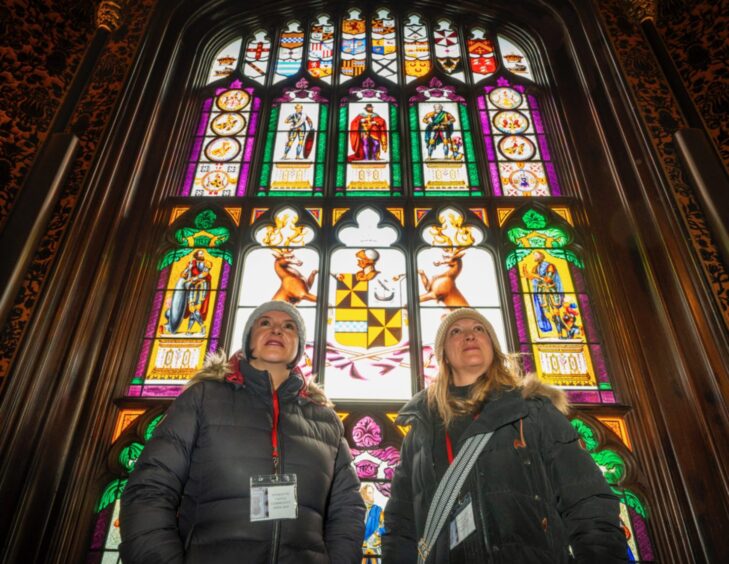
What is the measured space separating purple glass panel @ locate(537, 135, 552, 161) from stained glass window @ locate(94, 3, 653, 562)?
0.03 meters

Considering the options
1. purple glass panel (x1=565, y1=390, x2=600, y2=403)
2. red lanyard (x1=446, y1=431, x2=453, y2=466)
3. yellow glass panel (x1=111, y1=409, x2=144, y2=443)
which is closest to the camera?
red lanyard (x1=446, y1=431, x2=453, y2=466)

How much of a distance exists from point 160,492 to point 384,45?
5.84m

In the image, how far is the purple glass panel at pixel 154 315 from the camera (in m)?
3.67

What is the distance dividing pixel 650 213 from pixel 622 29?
85.8 inches

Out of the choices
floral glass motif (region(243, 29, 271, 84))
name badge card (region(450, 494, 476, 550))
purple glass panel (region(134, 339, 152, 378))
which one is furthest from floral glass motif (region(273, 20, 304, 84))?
name badge card (region(450, 494, 476, 550))

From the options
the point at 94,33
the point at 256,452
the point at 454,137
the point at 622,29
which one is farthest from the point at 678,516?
the point at 94,33

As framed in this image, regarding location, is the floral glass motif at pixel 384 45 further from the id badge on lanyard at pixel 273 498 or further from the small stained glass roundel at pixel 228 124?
the id badge on lanyard at pixel 273 498

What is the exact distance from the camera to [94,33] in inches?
182

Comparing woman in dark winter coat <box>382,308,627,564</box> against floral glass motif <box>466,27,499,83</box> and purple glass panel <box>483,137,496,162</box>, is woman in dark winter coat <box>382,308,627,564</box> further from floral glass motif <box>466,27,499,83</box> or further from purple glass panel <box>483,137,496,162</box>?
floral glass motif <box>466,27,499,83</box>

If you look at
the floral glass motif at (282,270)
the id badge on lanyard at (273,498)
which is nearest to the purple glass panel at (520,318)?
the floral glass motif at (282,270)

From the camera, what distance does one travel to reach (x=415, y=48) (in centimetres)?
616

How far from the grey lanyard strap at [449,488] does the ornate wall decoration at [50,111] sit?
2438 mm

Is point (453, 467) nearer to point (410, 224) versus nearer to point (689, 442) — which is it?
point (689, 442)

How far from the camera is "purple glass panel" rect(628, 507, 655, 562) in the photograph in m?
2.79
